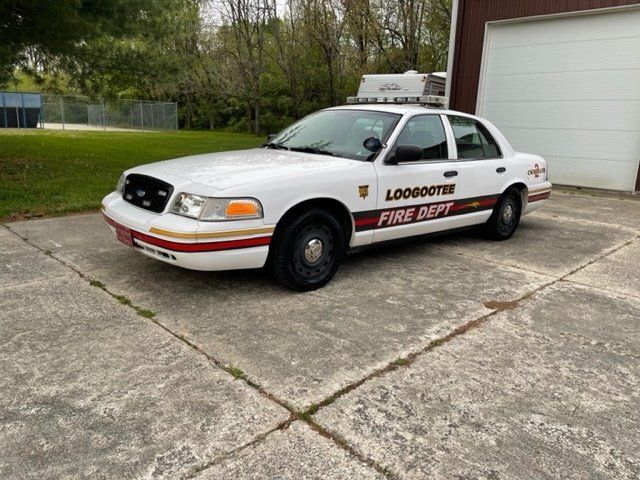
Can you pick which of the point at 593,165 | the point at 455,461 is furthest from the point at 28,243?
the point at 593,165

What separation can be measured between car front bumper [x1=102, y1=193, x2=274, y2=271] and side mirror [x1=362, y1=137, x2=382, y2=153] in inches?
51.4

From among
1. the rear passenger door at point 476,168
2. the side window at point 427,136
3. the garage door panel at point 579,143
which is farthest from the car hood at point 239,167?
the garage door panel at point 579,143

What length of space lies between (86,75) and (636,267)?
33.1 feet

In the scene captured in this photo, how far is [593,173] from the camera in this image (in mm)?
11164

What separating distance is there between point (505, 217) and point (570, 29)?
6.92m

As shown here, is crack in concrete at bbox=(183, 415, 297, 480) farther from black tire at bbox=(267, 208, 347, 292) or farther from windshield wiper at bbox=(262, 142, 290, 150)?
windshield wiper at bbox=(262, 142, 290, 150)

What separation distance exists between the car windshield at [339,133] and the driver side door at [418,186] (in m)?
0.20

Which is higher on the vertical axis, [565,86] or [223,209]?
[565,86]

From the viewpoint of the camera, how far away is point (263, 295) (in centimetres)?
422

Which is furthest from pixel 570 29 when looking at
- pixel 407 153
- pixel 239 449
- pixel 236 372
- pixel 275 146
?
pixel 239 449

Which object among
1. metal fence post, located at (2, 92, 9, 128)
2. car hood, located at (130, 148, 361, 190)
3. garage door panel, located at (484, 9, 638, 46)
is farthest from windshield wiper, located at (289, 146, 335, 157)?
metal fence post, located at (2, 92, 9, 128)

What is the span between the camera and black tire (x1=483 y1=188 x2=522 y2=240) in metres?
6.20

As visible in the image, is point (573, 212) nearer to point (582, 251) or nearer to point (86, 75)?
point (582, 251)

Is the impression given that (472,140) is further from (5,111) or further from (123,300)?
(5,111)
